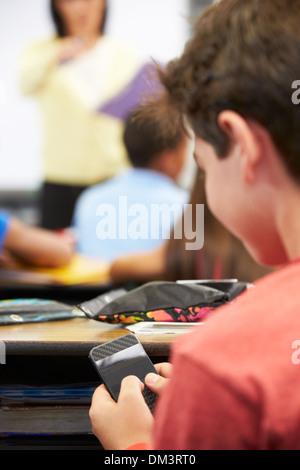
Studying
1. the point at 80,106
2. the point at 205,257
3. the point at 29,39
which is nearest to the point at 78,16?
the point at 29,39

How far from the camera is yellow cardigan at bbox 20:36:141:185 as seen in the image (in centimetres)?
357

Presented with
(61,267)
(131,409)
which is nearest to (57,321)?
(131,409)

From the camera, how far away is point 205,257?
1.66 meters

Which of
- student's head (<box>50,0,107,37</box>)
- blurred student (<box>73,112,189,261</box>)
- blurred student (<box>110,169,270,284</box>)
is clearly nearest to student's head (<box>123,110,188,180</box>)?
blurred student (<box>73,112,189,261</box>)

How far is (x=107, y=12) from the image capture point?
12.8ft

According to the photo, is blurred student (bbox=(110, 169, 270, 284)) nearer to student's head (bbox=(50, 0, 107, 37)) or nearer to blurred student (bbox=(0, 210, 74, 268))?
blurred student (bbox=(0, 210, 74, 268))

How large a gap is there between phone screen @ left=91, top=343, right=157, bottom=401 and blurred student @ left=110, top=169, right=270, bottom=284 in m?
0.83

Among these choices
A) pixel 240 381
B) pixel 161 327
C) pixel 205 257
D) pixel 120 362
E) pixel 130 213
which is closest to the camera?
pixel 240 381

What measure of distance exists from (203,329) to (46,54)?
346cm

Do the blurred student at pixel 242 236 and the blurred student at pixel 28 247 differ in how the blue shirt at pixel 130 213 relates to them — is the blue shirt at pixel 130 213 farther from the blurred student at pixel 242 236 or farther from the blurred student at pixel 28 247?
the blurred student at pixel 242 236

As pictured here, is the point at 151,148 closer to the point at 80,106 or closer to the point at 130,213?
the point at 130,213

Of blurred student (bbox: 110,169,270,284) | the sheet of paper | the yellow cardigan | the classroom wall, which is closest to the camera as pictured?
the sheet of paper

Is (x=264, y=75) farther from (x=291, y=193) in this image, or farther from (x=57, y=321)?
(x=57, y=321)

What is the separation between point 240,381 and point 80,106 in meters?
3.28
